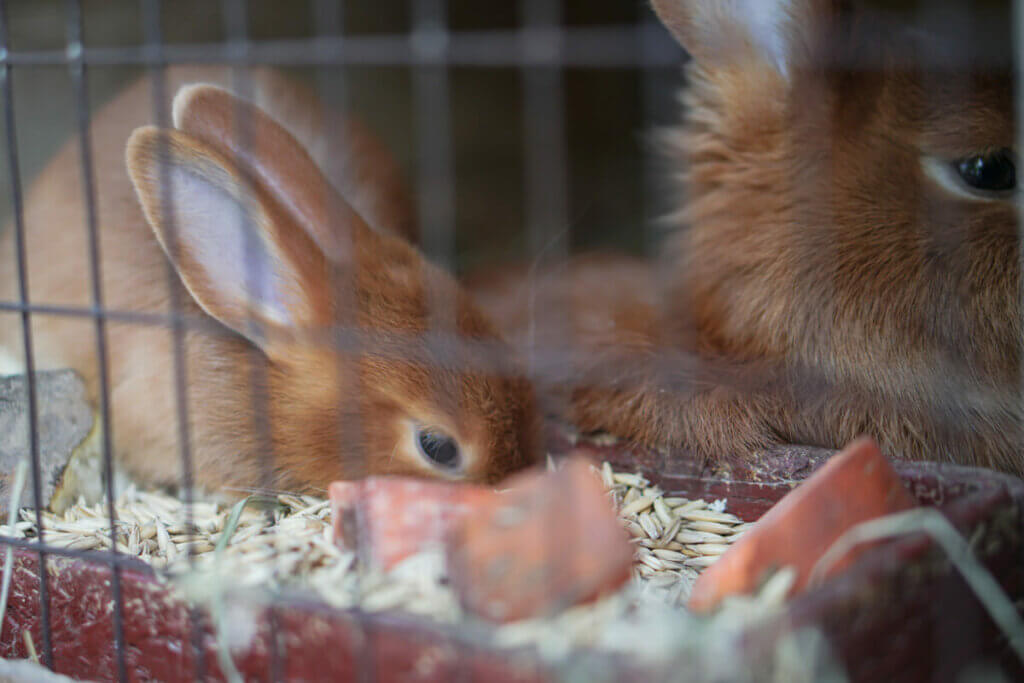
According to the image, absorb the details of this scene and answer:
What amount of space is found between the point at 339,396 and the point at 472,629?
86cm

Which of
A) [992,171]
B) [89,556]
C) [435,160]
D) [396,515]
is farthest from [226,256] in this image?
[435,160]

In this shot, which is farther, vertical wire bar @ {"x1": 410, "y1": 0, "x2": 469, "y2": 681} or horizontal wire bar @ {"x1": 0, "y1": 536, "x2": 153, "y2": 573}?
vertical wire bar @ {"x1": 410, "y1": 0, "x2": 469, "y2": 681}

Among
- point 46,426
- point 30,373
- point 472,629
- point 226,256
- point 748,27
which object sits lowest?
point 46,426

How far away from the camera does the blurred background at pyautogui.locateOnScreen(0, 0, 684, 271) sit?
137 inches

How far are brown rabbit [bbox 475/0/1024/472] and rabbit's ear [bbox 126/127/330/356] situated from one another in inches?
24.5

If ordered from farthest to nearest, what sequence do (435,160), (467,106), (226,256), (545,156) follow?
(467,106) → (435,160) → (545,156) → (226,256)

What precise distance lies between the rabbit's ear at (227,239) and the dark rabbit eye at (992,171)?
4.15 feet

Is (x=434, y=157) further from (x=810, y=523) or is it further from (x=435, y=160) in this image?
(x=810, y=523)

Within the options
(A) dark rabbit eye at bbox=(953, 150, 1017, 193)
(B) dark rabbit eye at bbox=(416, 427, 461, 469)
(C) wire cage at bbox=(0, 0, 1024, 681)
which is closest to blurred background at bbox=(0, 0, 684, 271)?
(C) wire cage at bbox=(0, 0, 1024, 681)

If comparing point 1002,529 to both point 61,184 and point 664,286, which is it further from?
point 61,184

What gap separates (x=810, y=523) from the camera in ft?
4.32

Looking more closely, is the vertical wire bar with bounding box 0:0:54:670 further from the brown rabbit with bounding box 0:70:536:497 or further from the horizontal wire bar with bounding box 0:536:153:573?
the brown rabbit with bounding box 0:70:536:497

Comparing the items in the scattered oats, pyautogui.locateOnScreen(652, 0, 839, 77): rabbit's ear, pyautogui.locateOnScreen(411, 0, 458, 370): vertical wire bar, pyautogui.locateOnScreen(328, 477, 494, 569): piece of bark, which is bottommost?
the scattered oats

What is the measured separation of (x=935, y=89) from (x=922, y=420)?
2.10 feet
